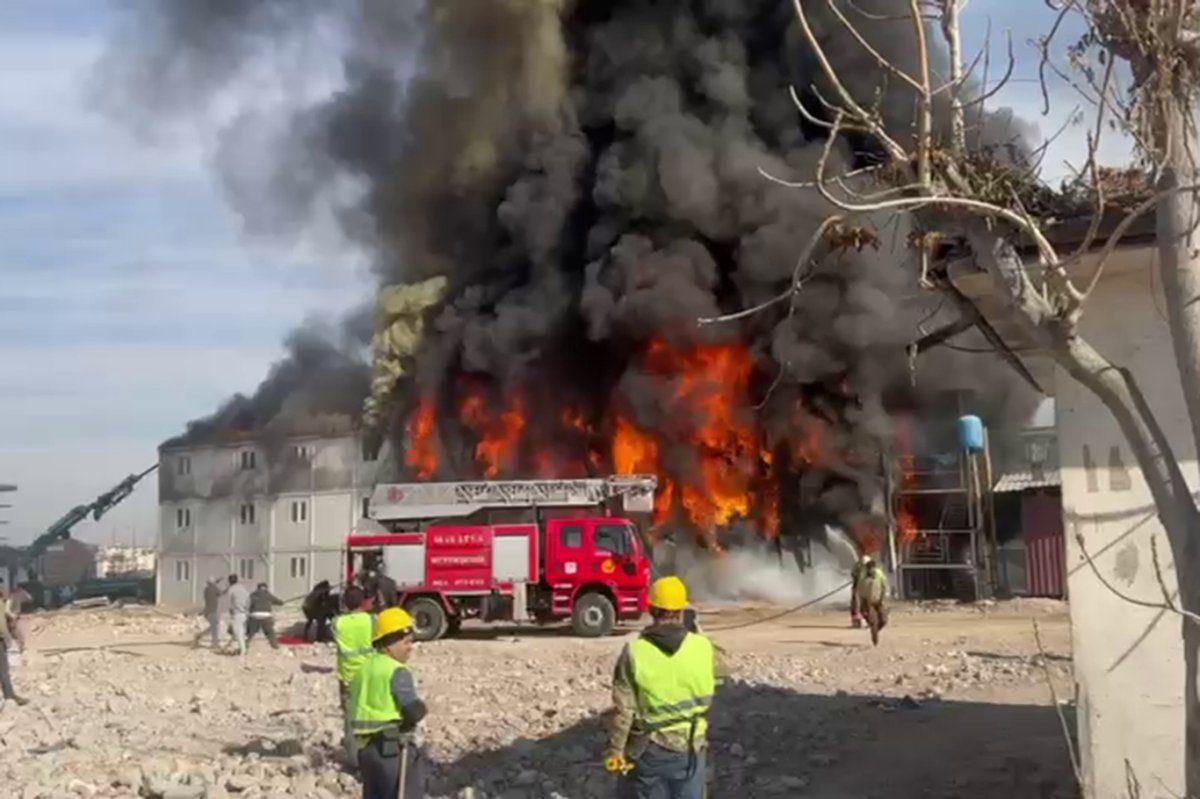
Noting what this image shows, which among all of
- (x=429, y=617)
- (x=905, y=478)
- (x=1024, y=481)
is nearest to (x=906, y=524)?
(x=905, y=478)

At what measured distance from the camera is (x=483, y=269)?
3575 cm

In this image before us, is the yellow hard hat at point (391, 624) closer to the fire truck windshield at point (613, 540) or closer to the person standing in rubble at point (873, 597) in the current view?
the person standing in rubble at point (873, 597)

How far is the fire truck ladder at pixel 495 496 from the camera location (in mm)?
22766

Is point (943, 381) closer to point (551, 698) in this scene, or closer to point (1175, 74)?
point (551, 698)

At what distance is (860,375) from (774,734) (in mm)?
20989

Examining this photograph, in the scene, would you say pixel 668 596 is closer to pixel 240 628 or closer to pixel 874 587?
pixel 874 587

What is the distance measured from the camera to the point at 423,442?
1401 inches

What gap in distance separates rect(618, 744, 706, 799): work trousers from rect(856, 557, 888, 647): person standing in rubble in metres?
13.0

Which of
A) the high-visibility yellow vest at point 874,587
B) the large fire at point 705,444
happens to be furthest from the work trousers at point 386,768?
the large fire at point 705,444

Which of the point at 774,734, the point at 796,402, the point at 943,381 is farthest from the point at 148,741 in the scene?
the point at 943,381

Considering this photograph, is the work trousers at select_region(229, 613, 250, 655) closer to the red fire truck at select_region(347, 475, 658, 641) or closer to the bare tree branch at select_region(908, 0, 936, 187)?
the red fire truck at select_region(347, 475, 658, 641)

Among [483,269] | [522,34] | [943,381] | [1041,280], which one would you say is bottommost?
[1041,280]

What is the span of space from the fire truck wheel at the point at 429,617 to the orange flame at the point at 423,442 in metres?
13.4

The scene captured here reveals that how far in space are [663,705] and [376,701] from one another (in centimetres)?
155
